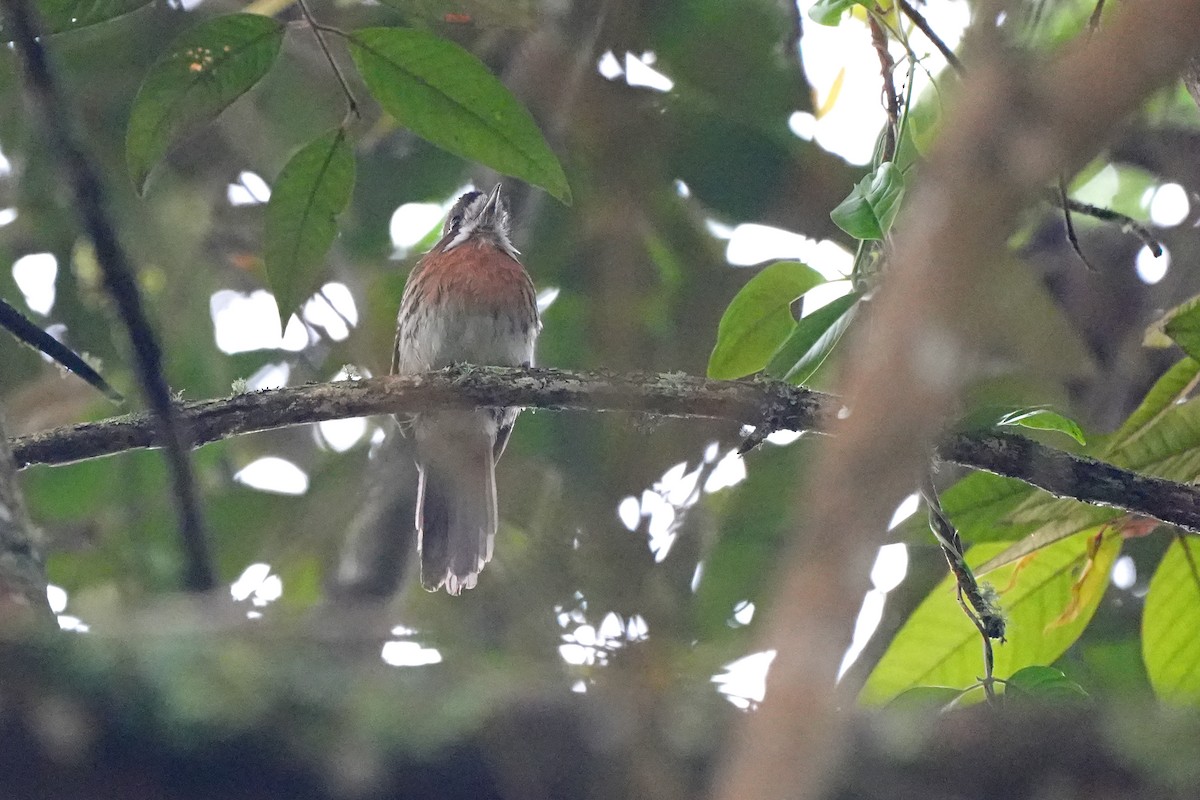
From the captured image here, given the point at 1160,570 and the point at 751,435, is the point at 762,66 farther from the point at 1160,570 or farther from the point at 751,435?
the point at 1160,570

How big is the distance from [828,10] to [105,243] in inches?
47.6

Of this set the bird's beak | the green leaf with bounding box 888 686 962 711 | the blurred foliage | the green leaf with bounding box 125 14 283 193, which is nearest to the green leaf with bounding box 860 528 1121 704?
the blurred foliage

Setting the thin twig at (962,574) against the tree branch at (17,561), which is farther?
the thin twig at (962,574)

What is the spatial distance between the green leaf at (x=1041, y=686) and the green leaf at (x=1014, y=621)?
472 millimetres

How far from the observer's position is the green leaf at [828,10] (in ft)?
6.41

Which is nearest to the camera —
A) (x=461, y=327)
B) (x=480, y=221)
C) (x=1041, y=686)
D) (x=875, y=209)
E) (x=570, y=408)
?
(x=1041, y=686)

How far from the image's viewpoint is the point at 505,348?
4043 mm

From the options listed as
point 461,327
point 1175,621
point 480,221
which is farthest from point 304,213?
point 480,221

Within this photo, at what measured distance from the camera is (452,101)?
6.55 ft

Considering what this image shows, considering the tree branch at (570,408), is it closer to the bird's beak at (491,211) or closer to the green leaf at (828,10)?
the green leaf at (828,10)

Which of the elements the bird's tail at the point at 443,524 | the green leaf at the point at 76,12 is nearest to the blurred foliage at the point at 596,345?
the green leaf at the point at 76,12

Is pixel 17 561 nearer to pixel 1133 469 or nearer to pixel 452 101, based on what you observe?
pixel 452 101

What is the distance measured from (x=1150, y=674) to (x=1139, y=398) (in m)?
1.34

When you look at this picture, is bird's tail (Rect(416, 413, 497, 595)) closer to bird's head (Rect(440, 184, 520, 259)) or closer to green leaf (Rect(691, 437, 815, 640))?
bird's head (Rect(440, 184, 520, 259))
